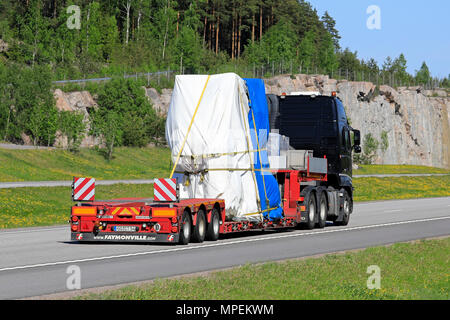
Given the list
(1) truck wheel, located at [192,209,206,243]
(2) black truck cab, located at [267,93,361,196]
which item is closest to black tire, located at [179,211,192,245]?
(1) truck wheel, located at [192,209,206,243]

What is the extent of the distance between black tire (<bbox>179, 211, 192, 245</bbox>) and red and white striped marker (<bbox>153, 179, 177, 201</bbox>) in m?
0.59

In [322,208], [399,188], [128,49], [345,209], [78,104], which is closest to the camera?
[322,208]

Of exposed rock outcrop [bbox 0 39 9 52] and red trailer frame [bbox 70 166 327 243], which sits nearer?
red trailer frame [bbox 70 166 327 243]

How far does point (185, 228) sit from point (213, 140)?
282 centimetres

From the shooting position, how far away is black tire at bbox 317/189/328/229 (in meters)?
25.5

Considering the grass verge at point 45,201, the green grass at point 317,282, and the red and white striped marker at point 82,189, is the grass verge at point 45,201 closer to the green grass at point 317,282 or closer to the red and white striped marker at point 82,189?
the red and white striped marker at point 82,189

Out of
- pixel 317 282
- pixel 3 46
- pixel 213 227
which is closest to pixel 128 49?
pixel 3 46

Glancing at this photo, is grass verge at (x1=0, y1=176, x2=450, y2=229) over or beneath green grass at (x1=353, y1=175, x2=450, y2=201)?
over

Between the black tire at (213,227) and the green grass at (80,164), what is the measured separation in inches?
1085

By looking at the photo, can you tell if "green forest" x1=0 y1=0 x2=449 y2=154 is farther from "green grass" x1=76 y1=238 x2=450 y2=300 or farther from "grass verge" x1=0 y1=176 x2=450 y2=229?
"green grass" x1=76 y1=238 x2=450 y2=300

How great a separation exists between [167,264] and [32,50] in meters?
77.0

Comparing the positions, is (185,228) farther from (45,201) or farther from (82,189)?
(45,201)

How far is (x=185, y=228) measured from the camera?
18422 millimetres

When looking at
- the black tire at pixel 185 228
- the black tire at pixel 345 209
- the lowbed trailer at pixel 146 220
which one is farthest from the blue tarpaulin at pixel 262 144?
the black tire at pixel 345 209
